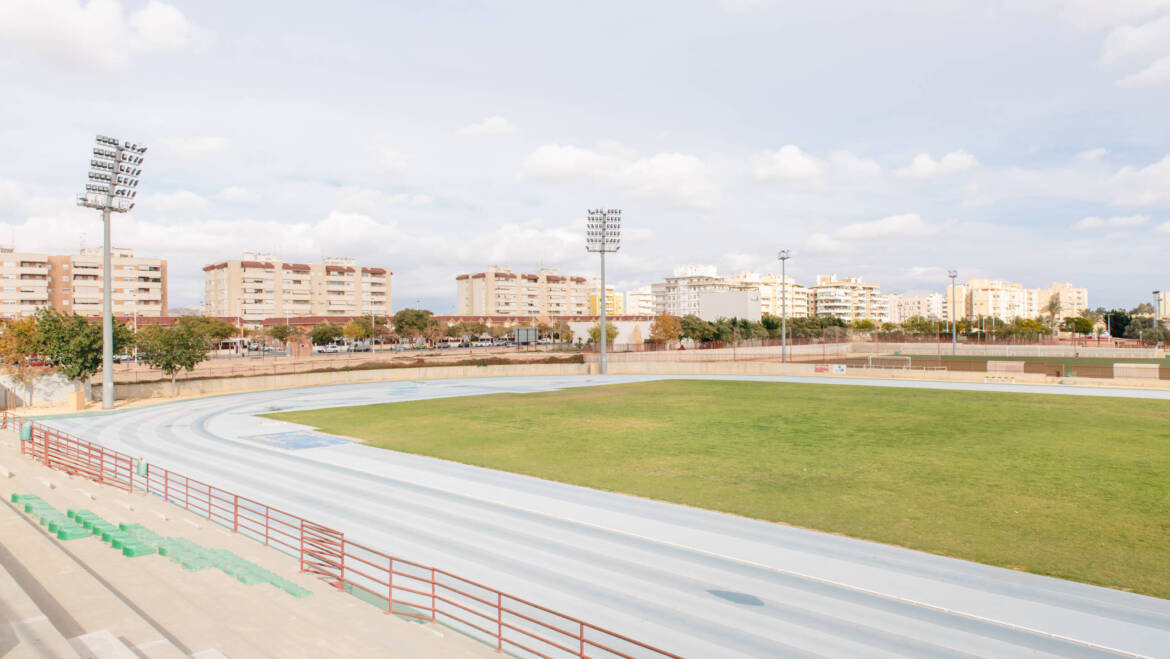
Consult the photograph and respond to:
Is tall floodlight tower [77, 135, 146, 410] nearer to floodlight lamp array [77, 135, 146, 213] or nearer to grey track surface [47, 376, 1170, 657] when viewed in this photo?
floodlight lamp array [77, 135, 146, 213]

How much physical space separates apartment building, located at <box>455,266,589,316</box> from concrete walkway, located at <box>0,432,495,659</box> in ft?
519

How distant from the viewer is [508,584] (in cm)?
1138

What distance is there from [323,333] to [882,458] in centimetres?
9205

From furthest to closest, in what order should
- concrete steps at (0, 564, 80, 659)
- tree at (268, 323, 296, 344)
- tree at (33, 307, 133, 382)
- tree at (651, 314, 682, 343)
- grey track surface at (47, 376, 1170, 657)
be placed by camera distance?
tree at (651, 314, 682, 343), tree at (268, 323, 296, 344), tree at (33, 307, 133, 382), grey track surface at (47, 376, 1170, 657), concrete steps at (0, 564, 80, 659)

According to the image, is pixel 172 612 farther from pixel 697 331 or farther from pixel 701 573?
pixel 697 331

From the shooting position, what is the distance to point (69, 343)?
124 ft

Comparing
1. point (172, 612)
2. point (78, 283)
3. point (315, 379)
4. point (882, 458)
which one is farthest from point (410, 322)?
point (172, 612)

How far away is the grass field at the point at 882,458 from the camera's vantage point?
44.1ft

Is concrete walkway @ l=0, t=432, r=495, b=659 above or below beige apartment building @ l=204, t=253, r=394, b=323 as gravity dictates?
below

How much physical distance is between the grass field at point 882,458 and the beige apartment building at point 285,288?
10947 centimetres

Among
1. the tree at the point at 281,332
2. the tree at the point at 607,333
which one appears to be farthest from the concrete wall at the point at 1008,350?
the tree at the point at 281,332

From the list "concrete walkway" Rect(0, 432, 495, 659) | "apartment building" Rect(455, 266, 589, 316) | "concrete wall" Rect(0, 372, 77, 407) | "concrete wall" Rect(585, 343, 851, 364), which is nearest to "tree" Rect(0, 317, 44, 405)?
"concrete wall" Rect(0, 372, 77, 407)

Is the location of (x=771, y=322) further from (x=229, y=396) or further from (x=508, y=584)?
(x=508, y=584)

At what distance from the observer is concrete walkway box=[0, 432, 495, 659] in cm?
852
